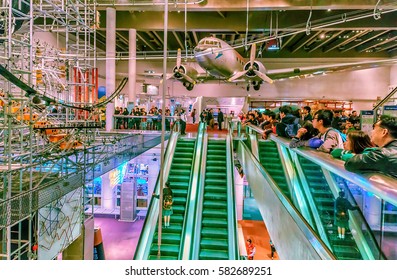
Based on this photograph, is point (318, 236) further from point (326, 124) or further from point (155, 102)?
point (155, 102)

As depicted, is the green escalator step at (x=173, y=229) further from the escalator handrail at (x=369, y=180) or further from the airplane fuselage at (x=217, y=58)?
the airplane fuselage at (x=217, y=58)

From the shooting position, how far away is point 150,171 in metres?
13.6

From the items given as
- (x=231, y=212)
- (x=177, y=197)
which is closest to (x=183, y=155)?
(x=177, y=197)

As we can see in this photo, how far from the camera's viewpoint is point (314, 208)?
2.89 meters

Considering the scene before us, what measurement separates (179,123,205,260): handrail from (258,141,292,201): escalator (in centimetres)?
181

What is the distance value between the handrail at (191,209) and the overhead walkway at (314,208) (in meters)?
1.73

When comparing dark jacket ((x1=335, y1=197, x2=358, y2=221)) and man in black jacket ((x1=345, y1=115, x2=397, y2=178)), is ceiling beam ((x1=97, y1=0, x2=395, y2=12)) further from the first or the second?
man in black jacket ((x1=345, y1=115, x2=397, y2=178))

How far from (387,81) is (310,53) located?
5421 mm

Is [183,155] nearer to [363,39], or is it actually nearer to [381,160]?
[381,160]

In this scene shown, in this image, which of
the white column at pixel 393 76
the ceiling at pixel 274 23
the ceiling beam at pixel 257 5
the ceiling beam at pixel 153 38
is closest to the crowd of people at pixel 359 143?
the ceiling at pixel 274 23

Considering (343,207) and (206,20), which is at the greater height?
(206,20)

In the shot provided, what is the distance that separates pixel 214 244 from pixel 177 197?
160 centimetres

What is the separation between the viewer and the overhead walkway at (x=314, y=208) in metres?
1.91

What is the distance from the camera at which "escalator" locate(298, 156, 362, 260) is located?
2.18 m
